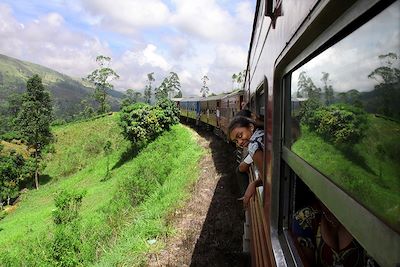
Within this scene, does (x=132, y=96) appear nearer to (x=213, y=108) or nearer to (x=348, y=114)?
(x=213, y=108)

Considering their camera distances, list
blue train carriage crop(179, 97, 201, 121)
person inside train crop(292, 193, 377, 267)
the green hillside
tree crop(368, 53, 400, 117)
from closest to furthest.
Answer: tree crop(368, 53, 400, 117), person inside train crop(292, 193, 377, 267), the green hillside, blue train carriage crop(179, 97, 201, 121)

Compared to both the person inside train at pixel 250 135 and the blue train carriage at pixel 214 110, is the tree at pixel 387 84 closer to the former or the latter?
the person inside train at pixel 250 135

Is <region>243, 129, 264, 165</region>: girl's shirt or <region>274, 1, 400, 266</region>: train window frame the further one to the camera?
<region>243, 129, 264, 165</region>: girl's shirt

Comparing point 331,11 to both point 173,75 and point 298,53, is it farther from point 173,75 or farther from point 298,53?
point 173,75

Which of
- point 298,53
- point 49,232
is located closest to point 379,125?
point 298,53

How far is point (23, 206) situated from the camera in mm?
32500

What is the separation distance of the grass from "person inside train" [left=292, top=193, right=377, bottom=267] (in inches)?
16.1

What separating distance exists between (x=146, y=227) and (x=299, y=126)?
7748mm

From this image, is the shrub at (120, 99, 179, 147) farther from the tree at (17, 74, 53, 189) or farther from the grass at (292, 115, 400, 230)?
the grass at (292, 115, 400, 230)

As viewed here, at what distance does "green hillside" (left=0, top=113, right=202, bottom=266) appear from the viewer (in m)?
10.2

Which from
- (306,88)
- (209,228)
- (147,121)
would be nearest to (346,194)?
(306,88)

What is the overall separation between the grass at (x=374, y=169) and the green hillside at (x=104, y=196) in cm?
650

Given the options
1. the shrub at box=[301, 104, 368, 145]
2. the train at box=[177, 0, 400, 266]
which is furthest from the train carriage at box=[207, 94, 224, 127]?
the shrub at box=[301, 104, 368, 145]

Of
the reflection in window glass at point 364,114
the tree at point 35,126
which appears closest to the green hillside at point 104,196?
the tree at point 35,126
